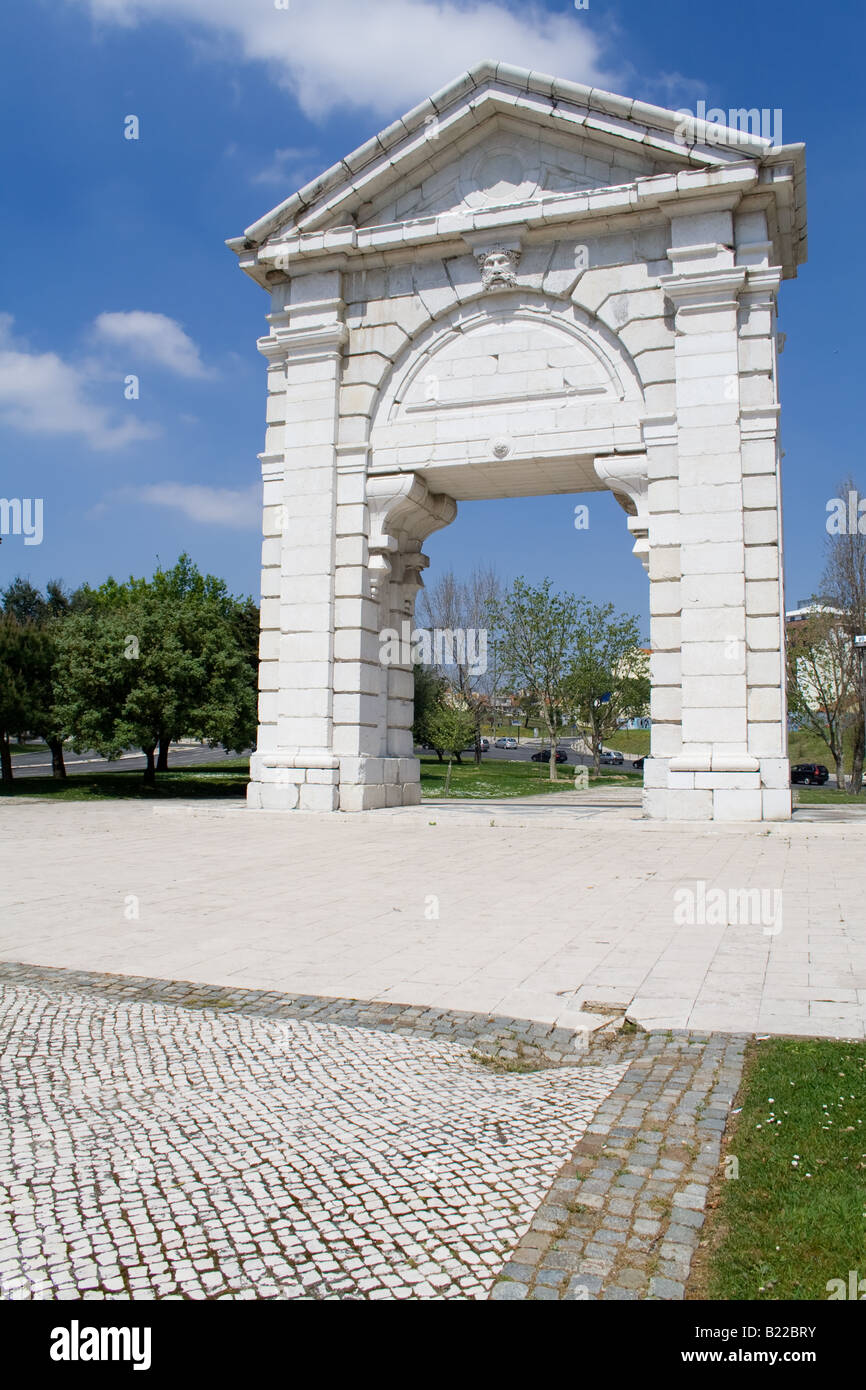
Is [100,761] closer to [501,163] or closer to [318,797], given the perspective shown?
[318,797]

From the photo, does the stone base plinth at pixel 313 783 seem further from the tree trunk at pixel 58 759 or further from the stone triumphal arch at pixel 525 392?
the tree trunk at pixel 58 759

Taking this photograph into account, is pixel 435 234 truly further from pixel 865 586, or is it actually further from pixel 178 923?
pixel 865 586

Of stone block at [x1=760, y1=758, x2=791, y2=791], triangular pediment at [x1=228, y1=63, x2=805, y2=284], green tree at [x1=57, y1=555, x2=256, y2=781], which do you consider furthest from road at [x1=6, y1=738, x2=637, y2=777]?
stone block at [x1=760, y1=758, x2=791, y2=791]

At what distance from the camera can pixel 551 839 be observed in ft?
44.5

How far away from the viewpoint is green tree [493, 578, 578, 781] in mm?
43812

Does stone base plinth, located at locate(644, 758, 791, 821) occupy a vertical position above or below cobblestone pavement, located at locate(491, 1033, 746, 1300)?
above

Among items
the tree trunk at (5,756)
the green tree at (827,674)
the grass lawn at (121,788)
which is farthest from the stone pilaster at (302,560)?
the green tree at (827,674)

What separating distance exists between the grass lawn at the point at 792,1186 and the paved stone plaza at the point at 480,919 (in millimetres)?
772

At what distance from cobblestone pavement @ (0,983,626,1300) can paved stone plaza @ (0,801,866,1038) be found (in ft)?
3.24

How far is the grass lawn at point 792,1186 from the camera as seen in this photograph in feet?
9.18

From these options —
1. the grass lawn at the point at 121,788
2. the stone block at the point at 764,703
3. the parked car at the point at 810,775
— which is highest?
the stone block at the point at 764,703

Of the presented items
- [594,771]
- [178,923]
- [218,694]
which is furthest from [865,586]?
[178,923]

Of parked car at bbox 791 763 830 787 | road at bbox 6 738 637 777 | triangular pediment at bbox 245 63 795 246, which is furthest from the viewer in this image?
road at bbox 6 738 637 777

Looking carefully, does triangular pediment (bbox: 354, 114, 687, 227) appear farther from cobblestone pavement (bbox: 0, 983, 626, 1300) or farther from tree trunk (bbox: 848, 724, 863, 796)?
tree trunk (bbox: 848, 724, 863, 796)
